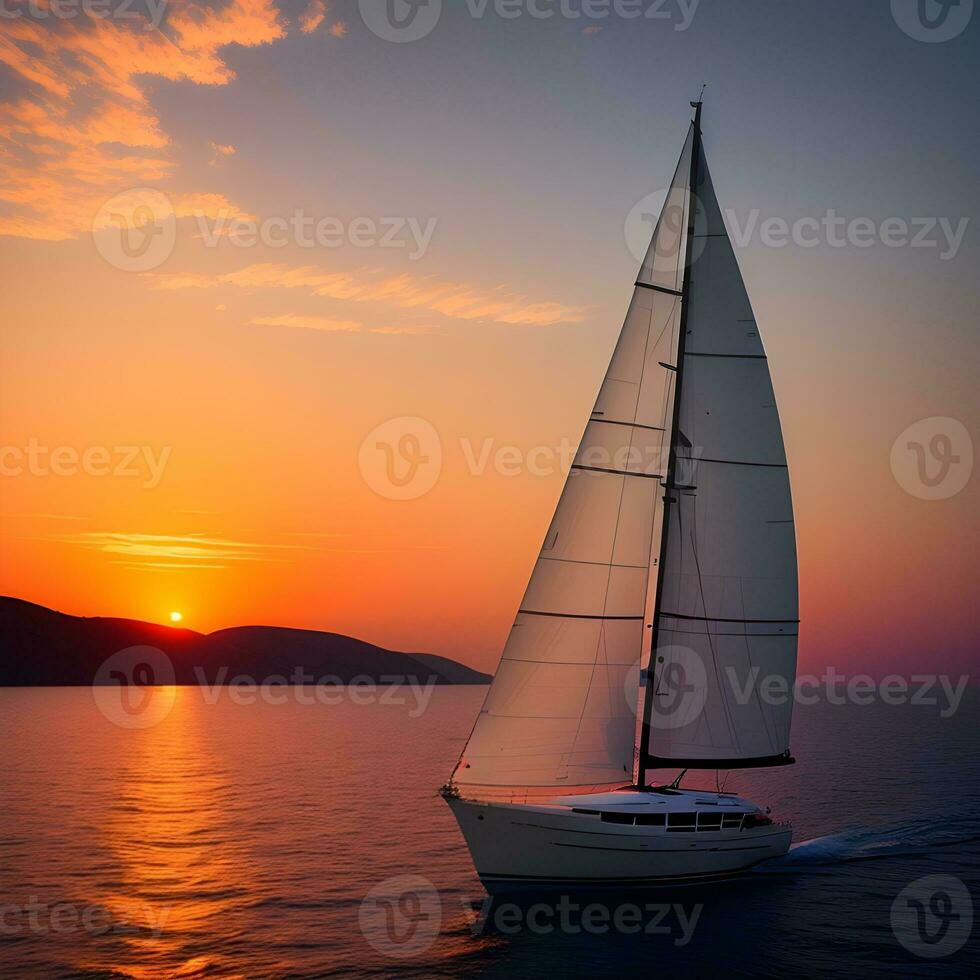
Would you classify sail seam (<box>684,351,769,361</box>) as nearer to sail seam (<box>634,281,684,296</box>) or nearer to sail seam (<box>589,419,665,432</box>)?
sail seam (<box>634,281,684,296</box>)

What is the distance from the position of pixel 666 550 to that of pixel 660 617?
6.54 ft

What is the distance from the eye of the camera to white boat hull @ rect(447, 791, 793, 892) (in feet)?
79.4

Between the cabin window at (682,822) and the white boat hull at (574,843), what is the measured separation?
A: 0.08 m

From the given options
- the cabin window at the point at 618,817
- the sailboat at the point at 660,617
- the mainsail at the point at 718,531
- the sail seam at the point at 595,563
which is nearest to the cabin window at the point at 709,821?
the sailboat at the point at 660,617

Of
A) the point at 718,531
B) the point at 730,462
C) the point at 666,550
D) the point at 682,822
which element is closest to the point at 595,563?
the point at 666,550

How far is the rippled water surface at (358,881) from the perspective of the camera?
23.3 m

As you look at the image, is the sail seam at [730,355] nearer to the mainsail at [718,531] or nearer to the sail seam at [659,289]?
the mainsail at [718,531]

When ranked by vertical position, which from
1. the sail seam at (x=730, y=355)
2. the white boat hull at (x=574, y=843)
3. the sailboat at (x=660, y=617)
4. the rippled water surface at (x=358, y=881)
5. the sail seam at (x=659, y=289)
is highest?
the sail seam at (x=659, y=289)

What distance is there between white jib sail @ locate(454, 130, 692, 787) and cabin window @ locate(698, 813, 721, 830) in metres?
2.42

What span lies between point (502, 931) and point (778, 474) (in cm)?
1520

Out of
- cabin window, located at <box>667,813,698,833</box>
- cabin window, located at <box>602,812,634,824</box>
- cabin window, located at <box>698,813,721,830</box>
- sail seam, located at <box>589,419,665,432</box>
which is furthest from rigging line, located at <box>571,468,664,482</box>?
cabin window, located at <box>698,813,721,830</box>

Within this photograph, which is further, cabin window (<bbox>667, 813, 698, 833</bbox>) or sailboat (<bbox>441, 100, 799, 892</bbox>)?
cabin window (<bbox>667, 813, 698, 833</bbox>)

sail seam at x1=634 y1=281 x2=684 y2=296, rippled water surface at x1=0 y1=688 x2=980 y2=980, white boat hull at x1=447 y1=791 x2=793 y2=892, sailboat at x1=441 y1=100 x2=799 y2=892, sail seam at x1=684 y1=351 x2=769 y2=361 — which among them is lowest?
rippled water surface at x1=0 y1=688 x2=980 y2=980

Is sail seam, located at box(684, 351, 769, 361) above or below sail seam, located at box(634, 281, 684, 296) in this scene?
below
